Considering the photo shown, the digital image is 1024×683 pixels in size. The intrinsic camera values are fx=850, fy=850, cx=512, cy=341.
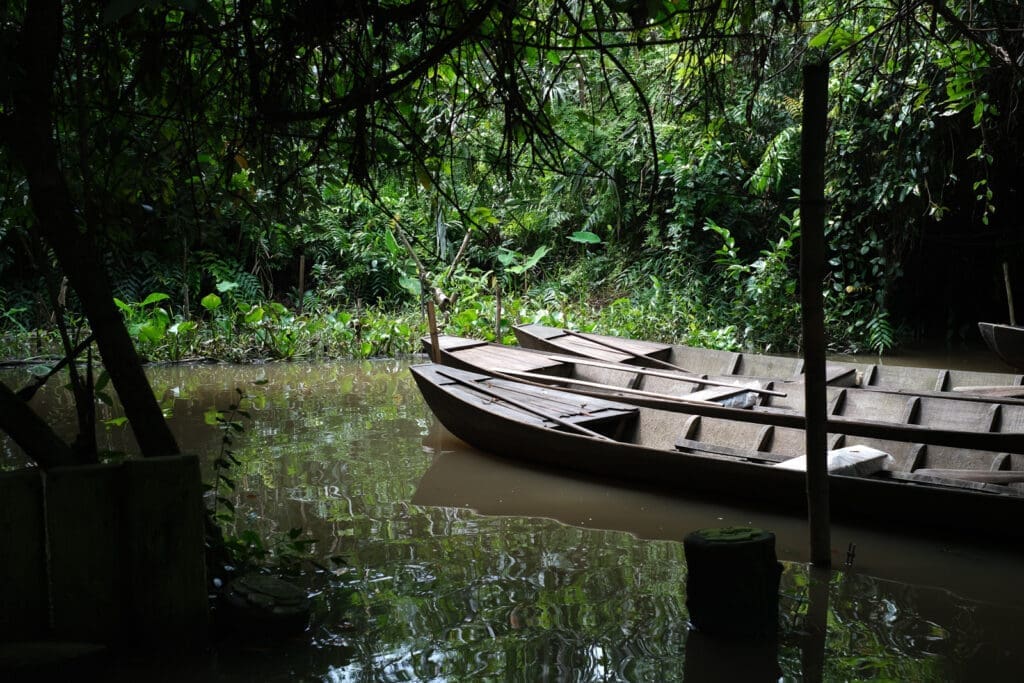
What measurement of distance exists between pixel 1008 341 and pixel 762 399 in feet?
13.0

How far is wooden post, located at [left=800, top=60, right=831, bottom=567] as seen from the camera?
11.2 feet

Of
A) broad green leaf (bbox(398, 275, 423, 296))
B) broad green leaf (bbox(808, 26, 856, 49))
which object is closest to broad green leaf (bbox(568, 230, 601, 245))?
broad green leaf (bbox(398, 275, 423, 296))

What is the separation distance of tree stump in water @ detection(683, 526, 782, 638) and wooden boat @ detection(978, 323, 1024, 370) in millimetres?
7300

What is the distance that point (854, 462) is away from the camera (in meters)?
4.64

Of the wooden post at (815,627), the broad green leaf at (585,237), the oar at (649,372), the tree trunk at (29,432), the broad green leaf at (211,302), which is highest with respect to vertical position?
the broad green leaf at (585,237)

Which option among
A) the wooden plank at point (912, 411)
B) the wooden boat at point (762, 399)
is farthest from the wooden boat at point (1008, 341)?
the wooden plank at point (912, 411)

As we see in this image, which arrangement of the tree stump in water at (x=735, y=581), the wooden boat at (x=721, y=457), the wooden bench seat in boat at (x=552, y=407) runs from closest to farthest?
the tree stump in water at (x=735, y=581), the wooden boat at (x=721, y=457), the wooden bench seat in boat at (x=552, y=407)

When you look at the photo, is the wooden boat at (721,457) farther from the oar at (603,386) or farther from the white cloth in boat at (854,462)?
the oar at (603,386)

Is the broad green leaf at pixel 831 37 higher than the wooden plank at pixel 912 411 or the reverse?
higher

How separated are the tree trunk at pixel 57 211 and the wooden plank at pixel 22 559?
39cm

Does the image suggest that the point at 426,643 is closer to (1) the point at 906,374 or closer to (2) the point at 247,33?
(2) the point at 247,33

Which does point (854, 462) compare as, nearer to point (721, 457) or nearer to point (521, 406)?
point (721, 457)

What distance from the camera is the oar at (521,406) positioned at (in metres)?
5.81

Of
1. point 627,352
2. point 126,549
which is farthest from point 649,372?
point 126,549
